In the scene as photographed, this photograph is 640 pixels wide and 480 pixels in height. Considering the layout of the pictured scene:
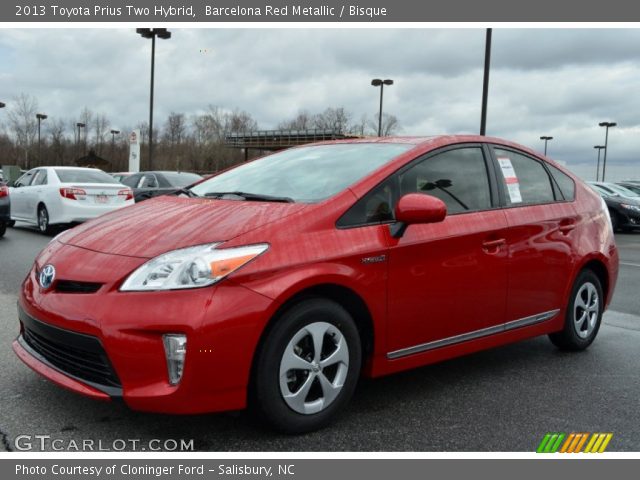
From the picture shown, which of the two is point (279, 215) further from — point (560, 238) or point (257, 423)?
point (560, 238)

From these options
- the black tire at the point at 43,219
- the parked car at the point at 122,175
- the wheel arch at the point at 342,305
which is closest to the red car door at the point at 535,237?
the wheel arch at the point at 342,305

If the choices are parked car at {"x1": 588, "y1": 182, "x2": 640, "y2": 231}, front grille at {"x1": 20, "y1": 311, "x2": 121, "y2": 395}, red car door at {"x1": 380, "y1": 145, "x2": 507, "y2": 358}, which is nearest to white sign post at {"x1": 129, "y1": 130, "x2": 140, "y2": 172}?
parked car at {"x1": 588, "y1": 182, "x2": 640, "y2": 231}

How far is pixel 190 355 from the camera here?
290 centimetres

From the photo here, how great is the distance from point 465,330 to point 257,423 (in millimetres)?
1509

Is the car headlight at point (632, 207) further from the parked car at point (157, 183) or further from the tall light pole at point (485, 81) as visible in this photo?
the parked car at point (157, 183)

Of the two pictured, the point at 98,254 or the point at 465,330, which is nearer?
the point at 98,254

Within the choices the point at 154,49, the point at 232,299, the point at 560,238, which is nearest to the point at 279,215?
the point at 232,299

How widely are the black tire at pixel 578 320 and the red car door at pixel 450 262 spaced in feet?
3.15

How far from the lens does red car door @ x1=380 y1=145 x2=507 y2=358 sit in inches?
145

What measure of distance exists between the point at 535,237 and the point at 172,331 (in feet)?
8.87

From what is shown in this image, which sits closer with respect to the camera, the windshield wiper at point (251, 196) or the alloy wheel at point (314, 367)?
the alloy wheel at point (314, 367)

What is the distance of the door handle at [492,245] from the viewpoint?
4160mm

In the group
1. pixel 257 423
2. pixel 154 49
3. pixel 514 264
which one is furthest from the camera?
pixel 154 49

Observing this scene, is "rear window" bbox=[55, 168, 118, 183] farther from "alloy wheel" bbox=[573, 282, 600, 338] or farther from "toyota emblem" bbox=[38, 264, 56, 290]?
"alloy wheel" bbox=[573, 282, 600, 338]
